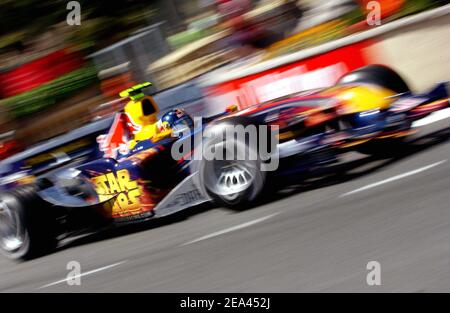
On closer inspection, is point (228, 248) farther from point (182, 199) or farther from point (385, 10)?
Result: point (385, 10)

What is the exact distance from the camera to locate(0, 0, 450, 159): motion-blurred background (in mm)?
9305

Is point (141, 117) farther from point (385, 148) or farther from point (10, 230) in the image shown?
point (385, 148)

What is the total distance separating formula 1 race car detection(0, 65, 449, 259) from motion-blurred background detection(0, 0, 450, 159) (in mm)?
969

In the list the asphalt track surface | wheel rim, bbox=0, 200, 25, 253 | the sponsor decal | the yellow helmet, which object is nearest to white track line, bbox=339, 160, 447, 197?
the asphalt track surface

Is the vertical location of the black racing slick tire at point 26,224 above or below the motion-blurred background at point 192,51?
below

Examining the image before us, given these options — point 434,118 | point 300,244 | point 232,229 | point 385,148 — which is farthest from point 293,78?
point 300,244

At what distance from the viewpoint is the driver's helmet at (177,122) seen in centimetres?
707

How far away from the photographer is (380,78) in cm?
716

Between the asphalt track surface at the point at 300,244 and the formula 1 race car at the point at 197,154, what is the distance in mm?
245

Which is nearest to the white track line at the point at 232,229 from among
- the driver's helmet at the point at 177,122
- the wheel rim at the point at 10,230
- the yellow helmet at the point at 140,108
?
the driver's helmet at the point at 177,122

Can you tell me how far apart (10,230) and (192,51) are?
26.2ft

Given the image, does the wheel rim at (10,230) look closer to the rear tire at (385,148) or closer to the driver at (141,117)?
the driver at (141,117)
